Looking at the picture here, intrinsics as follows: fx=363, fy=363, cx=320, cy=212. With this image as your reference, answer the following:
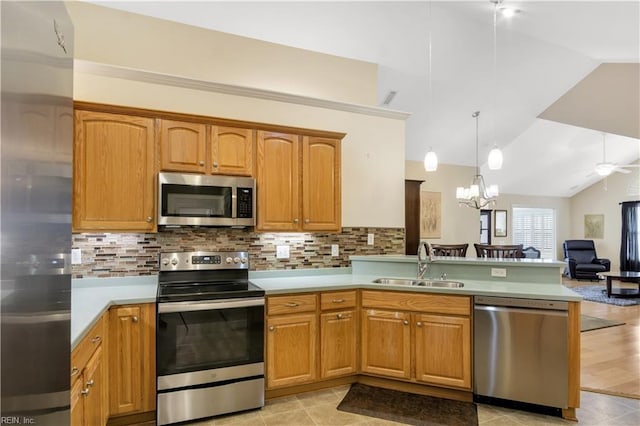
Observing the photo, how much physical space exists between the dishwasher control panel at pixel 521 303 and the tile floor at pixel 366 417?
0.80 m

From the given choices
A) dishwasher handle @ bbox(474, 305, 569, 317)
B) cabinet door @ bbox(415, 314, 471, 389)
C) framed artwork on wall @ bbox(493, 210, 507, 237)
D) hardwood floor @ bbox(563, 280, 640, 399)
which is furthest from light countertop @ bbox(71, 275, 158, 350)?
framed artwork on wall @ bbox(493, 210, 507, 237)

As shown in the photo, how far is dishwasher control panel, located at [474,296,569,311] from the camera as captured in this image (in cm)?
259

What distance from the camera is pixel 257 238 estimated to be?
11.1 feet

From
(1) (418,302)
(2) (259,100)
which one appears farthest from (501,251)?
(2) (259,100)

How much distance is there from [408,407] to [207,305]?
67.0 inches

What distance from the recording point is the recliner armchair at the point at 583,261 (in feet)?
30.7

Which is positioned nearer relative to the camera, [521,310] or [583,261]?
[521,310]

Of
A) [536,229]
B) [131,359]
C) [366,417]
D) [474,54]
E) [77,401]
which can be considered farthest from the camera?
[536,229]

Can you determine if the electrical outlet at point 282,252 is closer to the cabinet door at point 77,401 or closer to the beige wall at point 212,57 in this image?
the beige wall at point 212,57

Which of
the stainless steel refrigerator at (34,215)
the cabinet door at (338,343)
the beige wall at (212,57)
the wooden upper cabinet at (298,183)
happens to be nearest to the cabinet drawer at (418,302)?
the cabinet door at (338,343)

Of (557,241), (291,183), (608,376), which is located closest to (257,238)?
(291,183)

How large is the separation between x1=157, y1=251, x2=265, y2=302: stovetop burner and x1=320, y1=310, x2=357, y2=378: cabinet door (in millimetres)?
675

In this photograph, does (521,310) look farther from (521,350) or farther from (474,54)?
(474,54)

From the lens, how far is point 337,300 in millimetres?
3051
